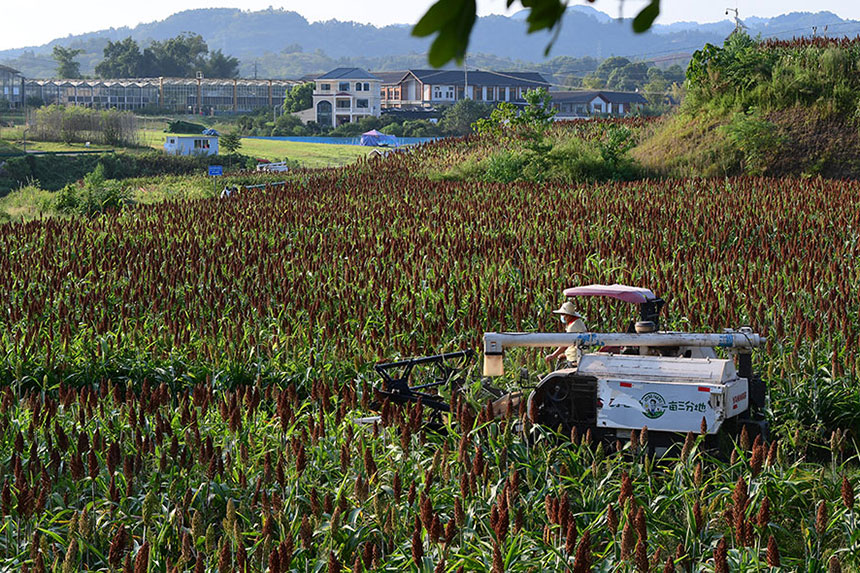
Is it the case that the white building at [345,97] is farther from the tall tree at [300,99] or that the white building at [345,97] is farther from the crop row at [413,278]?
the crop row at [413,278]

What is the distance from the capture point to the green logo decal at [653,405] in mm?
5496

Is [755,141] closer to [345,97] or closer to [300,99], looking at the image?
[345,97]

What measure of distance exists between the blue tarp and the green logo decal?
6420cm

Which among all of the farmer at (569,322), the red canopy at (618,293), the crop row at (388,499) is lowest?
the crop row at (388,499)

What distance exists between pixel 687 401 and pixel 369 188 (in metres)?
15.6

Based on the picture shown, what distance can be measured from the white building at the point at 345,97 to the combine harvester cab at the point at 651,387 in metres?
87.8

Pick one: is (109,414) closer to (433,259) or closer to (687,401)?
(687,401)

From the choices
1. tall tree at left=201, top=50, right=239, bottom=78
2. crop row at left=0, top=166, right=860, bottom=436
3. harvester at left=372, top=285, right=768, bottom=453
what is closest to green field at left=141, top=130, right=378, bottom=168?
crop row at left=0, top=166, right=860, bottom=436

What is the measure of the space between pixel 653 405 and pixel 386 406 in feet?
4.97

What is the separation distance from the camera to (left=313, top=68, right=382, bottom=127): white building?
9231 centimetres

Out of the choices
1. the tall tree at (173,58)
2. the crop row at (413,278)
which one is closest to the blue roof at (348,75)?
the tall tree at (173,58)

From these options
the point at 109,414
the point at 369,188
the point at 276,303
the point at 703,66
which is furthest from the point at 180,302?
the point at 703,66

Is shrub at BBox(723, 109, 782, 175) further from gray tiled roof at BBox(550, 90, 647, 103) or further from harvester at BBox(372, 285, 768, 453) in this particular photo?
gray tiled roof at BBox(550, 90, 647, 103)

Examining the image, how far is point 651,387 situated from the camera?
5477 mm
